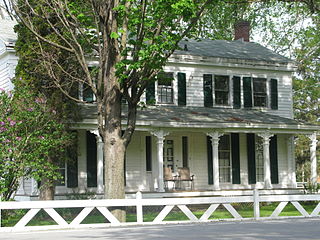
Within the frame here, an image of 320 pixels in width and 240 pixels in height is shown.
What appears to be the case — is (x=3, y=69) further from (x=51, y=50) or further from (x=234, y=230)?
(x=234, y=230)

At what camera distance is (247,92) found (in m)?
27.2

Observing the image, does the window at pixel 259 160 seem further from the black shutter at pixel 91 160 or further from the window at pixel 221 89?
the black shutter at pixel 91 160

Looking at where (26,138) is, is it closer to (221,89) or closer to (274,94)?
(221,89)

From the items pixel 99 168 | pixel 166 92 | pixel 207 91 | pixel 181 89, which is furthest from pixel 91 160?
pixel 207 91

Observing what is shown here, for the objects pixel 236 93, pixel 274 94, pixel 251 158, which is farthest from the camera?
pixel 274 94

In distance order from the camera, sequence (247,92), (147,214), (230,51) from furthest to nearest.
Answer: (230,51), (247,92), (147,214)

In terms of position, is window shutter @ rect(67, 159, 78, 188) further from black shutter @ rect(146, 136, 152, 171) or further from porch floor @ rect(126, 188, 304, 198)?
black shutter @ rect(146, 136, 152, 171)

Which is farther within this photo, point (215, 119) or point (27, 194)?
point (215, 119)

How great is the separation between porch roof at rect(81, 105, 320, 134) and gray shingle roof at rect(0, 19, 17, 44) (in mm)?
4171

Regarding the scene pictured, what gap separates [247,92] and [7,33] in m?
11.3

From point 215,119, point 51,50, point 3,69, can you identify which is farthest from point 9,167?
point 215,119

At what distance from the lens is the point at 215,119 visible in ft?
79.8

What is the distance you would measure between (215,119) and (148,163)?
3.38 meters

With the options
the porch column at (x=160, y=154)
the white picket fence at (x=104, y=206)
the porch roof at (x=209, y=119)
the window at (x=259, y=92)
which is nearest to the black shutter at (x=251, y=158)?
the porch roof at (x=209, y=119)
